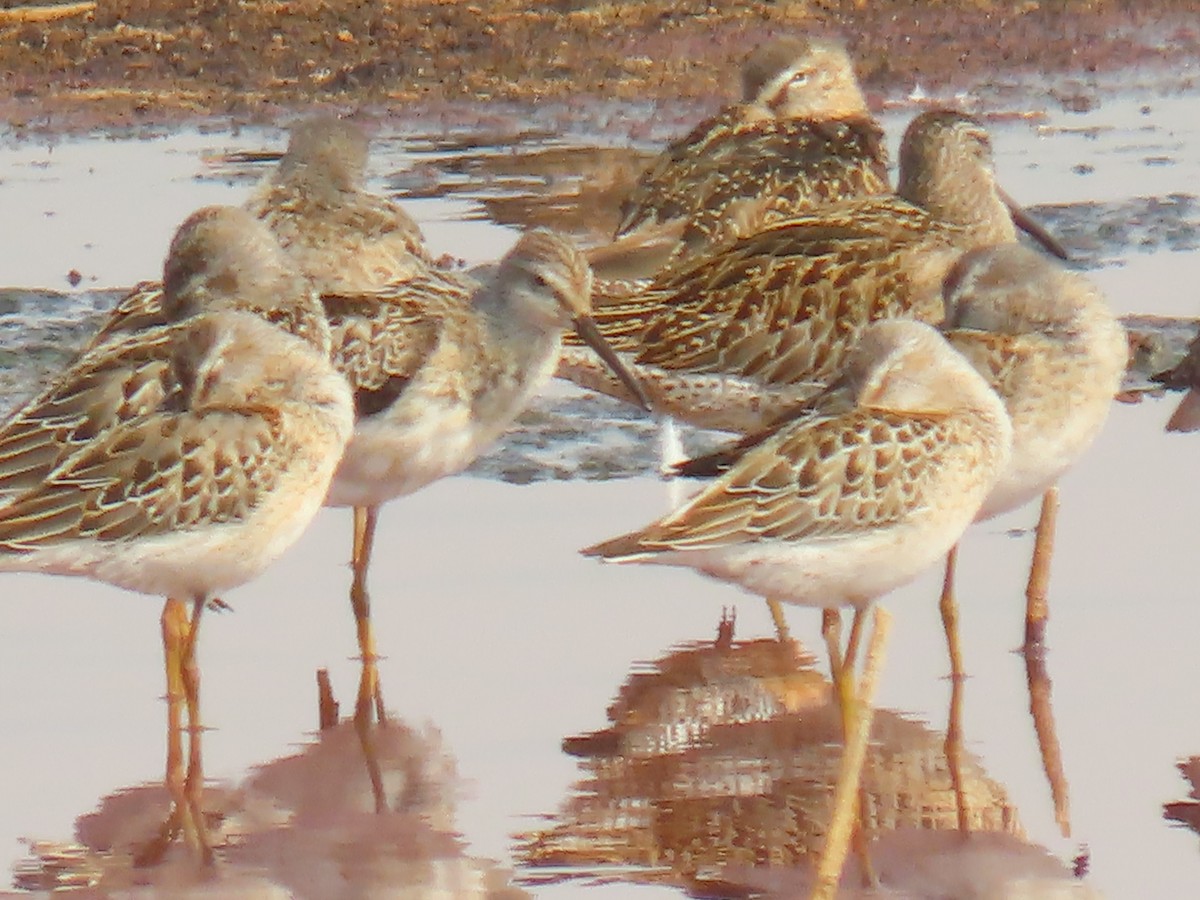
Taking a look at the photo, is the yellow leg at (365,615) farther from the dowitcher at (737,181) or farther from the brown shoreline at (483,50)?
the brown shoreline at (483,50)

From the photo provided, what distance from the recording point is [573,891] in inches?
271

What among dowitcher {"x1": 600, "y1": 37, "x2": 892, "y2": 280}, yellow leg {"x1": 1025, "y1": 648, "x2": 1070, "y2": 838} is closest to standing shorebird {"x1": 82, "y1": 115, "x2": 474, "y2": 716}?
dowitcher {"x1": 600, "y1": 37, "x2": 892, "y2": 280}

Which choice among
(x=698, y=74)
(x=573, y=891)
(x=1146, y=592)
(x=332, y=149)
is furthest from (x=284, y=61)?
(x=573, y=891)

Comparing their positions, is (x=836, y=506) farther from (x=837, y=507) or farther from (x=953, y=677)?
(x=953, y=677)

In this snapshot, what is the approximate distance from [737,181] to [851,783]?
4.01 m

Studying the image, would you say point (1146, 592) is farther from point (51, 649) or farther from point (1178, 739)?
point (51, 649)

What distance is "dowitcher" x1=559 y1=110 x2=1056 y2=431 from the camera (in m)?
9.28

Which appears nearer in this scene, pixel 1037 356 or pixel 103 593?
pixel 1037 356

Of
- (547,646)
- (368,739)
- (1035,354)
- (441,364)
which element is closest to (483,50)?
(441,364)

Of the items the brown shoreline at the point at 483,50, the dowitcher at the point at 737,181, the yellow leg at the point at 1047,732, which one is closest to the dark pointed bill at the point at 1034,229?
the dowitcher at the point at 737,181

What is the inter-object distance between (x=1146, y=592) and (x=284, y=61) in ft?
30.9

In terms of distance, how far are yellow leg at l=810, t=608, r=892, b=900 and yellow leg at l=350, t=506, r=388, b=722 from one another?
5.01 ft

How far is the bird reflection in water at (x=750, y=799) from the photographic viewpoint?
23.2 feet

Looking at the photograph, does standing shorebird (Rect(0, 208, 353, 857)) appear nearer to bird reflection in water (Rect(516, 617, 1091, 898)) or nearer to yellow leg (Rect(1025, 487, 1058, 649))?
bird reflection in water (Rect(516, 617, 1091, 898))
